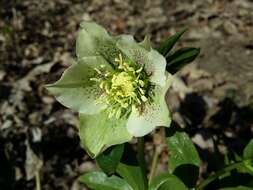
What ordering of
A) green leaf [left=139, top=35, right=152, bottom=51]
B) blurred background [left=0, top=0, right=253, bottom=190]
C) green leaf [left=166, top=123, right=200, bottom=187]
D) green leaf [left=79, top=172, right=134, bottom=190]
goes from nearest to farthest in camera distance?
green leaf [left=139, top=35, right=152, bottom=51]
green leaf [left=166, top=123, right=200, bottom=187]
green leaf [left=79, top=172, right=134, bottom=190]
blurred background [left=0, top=0, right=253, bottom=190]

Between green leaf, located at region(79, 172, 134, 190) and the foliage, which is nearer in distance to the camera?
the foliage

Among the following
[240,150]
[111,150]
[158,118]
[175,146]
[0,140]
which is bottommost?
[240,150]

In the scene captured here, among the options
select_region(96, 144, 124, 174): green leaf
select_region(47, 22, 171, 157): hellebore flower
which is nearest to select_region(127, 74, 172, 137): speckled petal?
select_region(47, 22, 171, 157): hellebore flower

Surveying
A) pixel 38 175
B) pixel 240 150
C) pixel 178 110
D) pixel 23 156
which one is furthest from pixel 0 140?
pixel 240 150

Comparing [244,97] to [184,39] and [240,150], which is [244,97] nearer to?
[240,150]

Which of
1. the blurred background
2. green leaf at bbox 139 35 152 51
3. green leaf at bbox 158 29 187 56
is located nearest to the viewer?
green leaf at bbox 139 35 152 51

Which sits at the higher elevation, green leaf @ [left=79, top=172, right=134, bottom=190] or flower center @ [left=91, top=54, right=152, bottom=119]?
flower center @ [left=91, top=54, right=152, bottom=119]

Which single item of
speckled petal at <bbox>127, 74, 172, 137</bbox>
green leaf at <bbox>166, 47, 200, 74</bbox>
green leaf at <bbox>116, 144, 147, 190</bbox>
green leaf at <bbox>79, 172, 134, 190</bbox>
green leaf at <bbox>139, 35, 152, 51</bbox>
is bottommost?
Result: green leaf at <bbox>79, 172, 134, 190</bbox>

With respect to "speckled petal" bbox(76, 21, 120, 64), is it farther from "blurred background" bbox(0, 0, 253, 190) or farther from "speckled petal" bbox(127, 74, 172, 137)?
"blurred background" bbox(0, 0, 253, 190)
